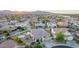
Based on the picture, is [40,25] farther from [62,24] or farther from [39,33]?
[62,24]

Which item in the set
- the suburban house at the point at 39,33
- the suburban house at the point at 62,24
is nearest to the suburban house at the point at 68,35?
the suburban house at the point at 62,24

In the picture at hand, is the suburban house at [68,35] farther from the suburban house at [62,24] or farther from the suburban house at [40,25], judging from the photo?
the suburban house at [40,25]

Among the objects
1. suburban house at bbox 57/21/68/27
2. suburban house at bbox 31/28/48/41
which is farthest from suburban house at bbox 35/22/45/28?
suburban house at bbox 57/21/68/27

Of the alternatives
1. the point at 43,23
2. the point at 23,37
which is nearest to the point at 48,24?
the point at 43,23

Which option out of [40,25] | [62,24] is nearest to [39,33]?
[40,25]

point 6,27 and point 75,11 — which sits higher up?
point 75,11

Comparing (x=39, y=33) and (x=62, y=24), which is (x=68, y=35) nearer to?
(x=62, y=24)

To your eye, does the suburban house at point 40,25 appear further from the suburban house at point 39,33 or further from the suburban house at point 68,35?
the suburban house at point 68,35

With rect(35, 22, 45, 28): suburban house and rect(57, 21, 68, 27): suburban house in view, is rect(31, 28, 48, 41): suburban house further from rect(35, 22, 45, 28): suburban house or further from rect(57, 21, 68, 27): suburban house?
rect(57, 21, 68, 27): suburban house

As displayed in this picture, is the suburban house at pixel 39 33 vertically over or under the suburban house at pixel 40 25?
under

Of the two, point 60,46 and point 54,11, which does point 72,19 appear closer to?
point 54,11

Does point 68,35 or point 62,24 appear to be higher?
point 62,24
